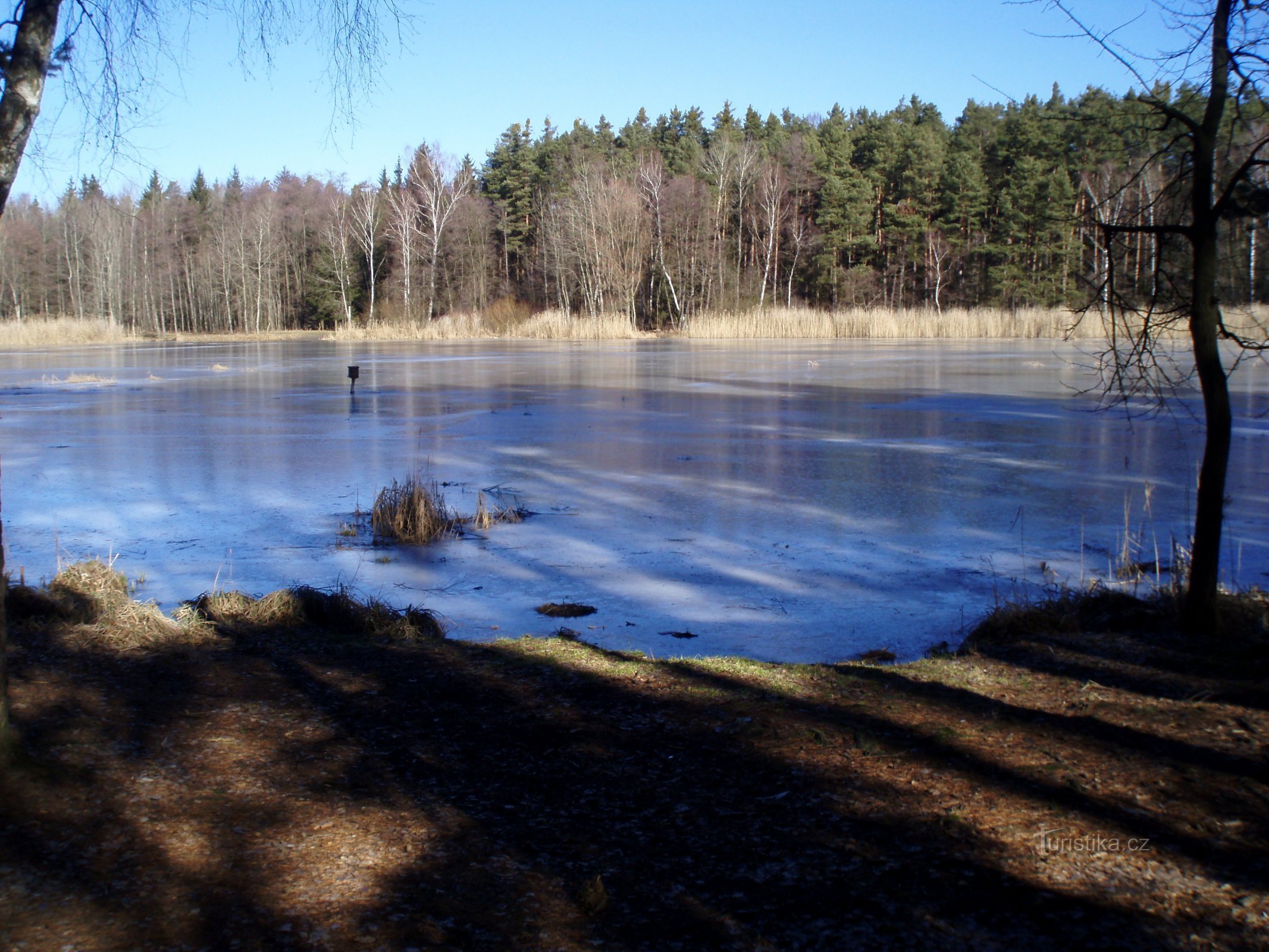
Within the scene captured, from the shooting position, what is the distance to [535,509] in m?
9.82

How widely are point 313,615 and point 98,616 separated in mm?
1081

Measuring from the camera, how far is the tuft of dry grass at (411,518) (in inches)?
346

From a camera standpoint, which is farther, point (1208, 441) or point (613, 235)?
point (613, 235)

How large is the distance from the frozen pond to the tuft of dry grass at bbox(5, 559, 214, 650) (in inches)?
30.6

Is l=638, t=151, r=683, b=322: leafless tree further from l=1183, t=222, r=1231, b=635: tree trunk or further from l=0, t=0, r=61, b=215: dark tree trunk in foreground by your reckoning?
l=0, t=0, r=61, b=215: dark tree trunk in foreground

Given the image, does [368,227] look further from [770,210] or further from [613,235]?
[770,210]

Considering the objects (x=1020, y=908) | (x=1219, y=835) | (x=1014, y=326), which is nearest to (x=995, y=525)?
(x=1219, y=835)

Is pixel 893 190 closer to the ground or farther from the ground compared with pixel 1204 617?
farther from the ground

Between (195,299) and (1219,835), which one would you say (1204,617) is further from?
(195,299)

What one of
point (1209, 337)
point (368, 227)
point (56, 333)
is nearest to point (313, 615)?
point (1209, 337)

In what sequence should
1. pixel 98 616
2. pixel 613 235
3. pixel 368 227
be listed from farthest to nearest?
1. pixel 368 227
2. pixel 613 235
3. pixel 98 616

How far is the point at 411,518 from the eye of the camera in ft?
29.2

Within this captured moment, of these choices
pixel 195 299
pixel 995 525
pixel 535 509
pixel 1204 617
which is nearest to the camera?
pixel 1204 617

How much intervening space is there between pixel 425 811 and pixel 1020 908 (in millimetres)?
1811
